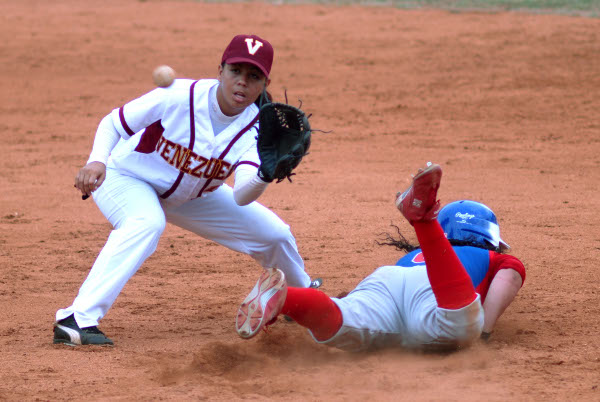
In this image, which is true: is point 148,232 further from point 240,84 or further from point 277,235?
point 240,84

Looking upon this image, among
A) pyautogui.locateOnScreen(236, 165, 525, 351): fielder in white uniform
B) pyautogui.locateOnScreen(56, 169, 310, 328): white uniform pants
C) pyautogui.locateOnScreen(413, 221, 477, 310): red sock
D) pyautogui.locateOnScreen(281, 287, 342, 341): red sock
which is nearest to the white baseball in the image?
pyautogui.locateOnScreen(56, 169, 310, 328): white uniform pants

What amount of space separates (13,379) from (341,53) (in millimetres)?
10547

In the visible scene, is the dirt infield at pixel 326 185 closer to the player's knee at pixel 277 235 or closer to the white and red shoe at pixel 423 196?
the player's knee at pixel 277 235

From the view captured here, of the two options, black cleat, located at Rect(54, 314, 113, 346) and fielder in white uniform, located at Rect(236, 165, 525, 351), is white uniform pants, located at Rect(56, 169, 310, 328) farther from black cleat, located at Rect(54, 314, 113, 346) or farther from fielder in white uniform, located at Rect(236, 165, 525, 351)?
fielder in white uniform, located at Rect(236, 165, 525, 351)

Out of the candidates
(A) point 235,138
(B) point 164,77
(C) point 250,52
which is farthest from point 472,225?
(B) point 164,77

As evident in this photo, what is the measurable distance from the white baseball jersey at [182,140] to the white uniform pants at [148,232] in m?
0.13

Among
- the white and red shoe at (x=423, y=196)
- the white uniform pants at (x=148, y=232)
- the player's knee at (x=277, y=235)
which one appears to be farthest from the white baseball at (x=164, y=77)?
the white and red shoe at (x=423, y=196)

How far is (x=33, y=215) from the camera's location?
750 cm

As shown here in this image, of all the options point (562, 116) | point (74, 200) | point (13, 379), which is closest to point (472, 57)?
point (562, 116)

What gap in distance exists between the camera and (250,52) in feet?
14.0

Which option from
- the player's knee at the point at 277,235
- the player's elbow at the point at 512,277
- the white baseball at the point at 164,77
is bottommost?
the player's knee at the point at 277,235

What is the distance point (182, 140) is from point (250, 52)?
0.61 meters

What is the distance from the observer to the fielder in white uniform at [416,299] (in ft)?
12.3

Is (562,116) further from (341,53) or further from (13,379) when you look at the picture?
(13,379)
